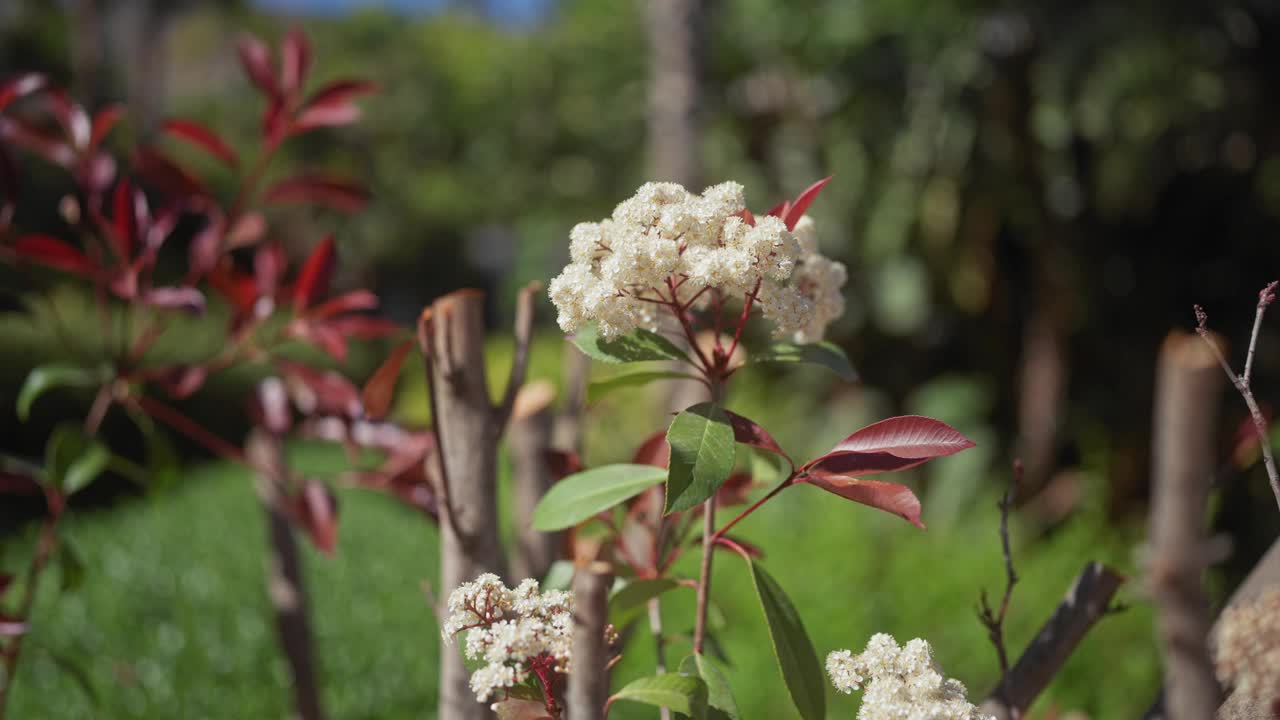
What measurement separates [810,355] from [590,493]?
191mm

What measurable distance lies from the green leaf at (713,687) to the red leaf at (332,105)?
0.77 metres

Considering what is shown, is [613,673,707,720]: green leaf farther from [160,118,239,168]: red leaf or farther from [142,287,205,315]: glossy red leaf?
[160,118,239,168]: red leaf

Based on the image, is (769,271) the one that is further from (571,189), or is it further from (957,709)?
(571,189)

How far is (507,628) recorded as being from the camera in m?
0.53

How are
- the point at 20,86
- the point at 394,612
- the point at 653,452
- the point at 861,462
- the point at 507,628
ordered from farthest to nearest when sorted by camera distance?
the point at 394,612
the point at 20,86
the point at 653,452
the point at 861,462
the point at 507,628

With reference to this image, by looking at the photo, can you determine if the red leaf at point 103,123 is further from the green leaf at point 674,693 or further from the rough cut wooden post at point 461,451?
the green leaf at point 674,693

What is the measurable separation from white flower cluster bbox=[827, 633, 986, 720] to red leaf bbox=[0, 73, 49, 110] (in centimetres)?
100

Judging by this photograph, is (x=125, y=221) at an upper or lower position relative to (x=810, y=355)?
upper

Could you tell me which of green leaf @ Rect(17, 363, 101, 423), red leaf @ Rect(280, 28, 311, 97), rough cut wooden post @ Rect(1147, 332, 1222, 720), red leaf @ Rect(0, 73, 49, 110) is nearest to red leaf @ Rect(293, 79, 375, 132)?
red leaf @ Rect(280, 28, 311, 97)

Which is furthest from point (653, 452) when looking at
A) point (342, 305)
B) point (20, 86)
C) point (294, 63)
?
point (20, 86)

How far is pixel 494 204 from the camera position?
53.1 ft

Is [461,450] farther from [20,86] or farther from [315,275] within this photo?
[20,86]

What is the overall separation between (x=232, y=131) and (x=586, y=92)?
39.9 feet

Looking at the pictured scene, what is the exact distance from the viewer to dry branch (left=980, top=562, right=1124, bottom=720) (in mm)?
731
